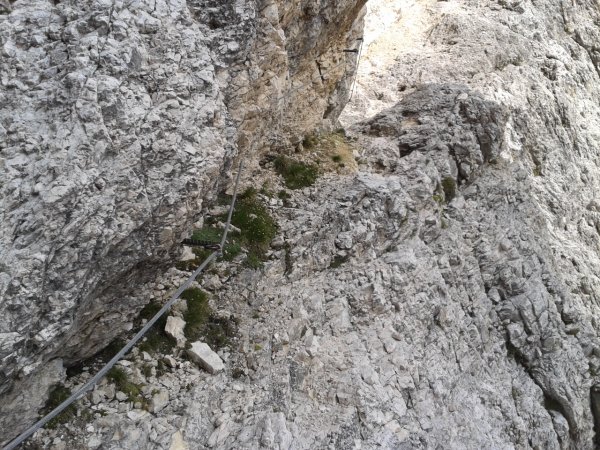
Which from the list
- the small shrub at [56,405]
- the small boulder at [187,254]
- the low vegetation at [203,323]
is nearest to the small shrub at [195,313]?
the low vegetation at [203,323]

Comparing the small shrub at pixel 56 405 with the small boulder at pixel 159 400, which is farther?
the small boulder at pixel 159 400

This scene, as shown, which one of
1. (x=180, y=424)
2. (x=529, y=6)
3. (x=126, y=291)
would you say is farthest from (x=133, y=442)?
(x=529, y=6)

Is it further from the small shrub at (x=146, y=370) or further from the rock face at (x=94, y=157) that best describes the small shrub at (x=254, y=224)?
the small shrub at (x=146, y=370)

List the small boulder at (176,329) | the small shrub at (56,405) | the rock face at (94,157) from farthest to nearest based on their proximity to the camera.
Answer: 1. the small boulder at (176,329)
2. the small shrub at (56,405)
3. the rock face at (94,157)

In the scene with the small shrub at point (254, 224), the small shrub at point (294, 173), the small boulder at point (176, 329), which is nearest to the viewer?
the small boulder at point (176, 329)

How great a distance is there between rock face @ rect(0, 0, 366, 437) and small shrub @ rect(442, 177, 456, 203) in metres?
7.57

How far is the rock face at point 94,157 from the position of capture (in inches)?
217

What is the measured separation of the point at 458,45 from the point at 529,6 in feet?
19.2

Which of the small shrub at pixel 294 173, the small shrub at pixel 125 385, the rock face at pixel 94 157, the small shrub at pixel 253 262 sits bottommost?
the small shrub at pixel 253 262

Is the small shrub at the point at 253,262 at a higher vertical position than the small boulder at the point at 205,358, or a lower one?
higher

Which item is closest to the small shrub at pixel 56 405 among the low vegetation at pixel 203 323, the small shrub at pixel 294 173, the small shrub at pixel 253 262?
the low vegetation at pixel 203 323

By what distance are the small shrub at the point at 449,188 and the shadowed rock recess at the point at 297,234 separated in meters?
0.04

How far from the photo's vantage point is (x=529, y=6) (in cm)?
2180

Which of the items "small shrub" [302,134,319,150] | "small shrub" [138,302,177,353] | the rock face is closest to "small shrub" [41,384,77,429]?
the rock face
